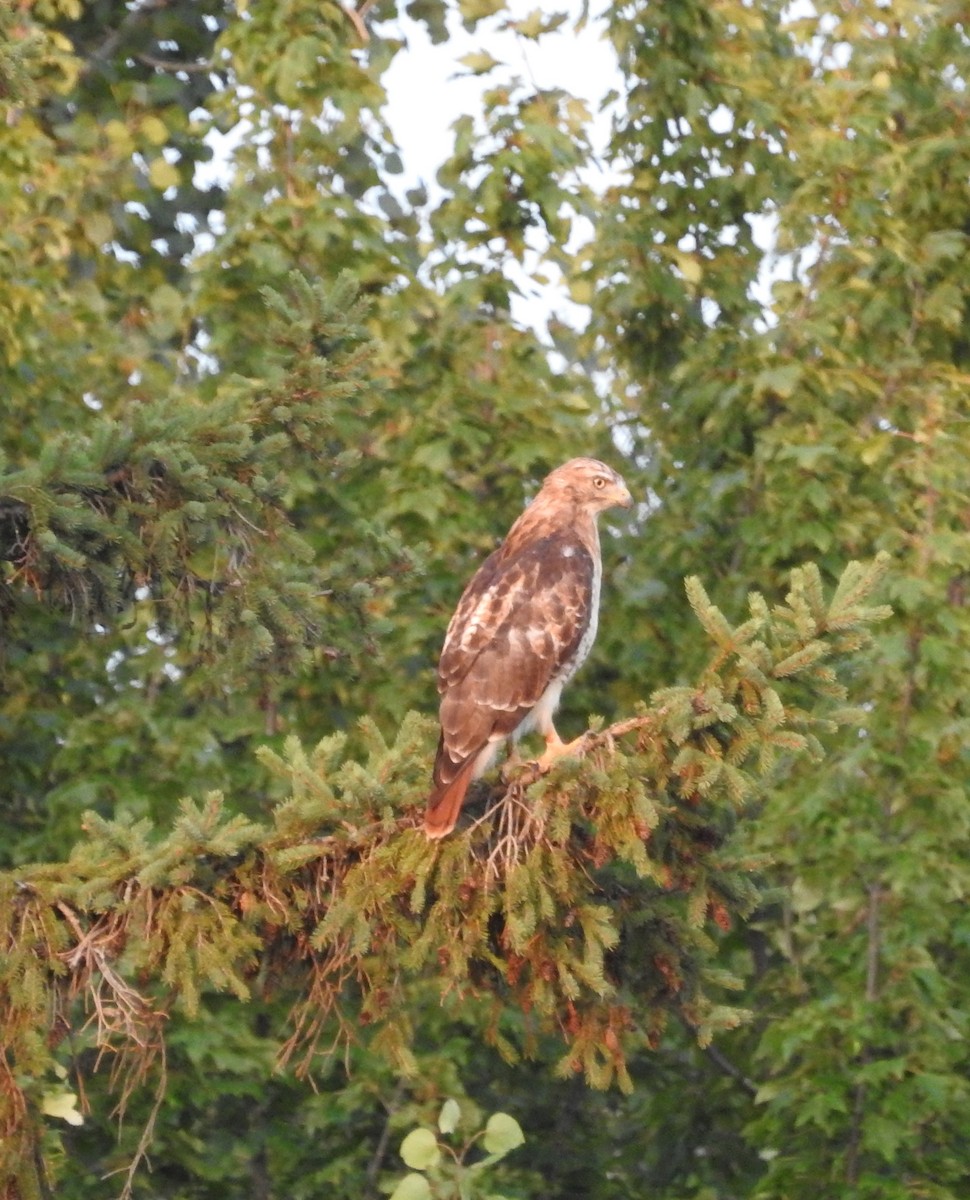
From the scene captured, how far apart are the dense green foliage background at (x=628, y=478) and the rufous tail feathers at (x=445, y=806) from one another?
2.11 meters

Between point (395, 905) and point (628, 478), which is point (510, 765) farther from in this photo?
point (628, 478)

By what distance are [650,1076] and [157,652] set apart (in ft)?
9.27

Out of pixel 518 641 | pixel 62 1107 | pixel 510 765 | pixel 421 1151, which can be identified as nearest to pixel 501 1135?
pixel 421 1151

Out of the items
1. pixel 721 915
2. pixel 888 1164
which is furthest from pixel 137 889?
pixel 888 1164

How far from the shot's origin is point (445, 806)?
5762mm

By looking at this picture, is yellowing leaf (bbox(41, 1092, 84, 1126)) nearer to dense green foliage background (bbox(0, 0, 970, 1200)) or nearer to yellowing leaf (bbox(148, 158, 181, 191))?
dense green foliage background (bbox(0, 0, 970, 1200))

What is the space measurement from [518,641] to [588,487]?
124 cm

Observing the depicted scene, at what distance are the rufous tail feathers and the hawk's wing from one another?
0.58 meters

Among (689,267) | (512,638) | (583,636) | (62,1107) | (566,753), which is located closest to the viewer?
(566,753)

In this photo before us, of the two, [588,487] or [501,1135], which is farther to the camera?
[588,487]

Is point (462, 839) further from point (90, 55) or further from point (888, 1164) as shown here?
point (90, 55)

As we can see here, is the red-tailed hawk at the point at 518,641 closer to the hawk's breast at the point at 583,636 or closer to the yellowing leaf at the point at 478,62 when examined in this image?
the hawk's breast at the point at 583,636

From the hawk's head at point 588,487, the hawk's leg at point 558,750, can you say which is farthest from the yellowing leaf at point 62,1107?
the hawk's head at point 588,487

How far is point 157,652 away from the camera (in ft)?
32.4
